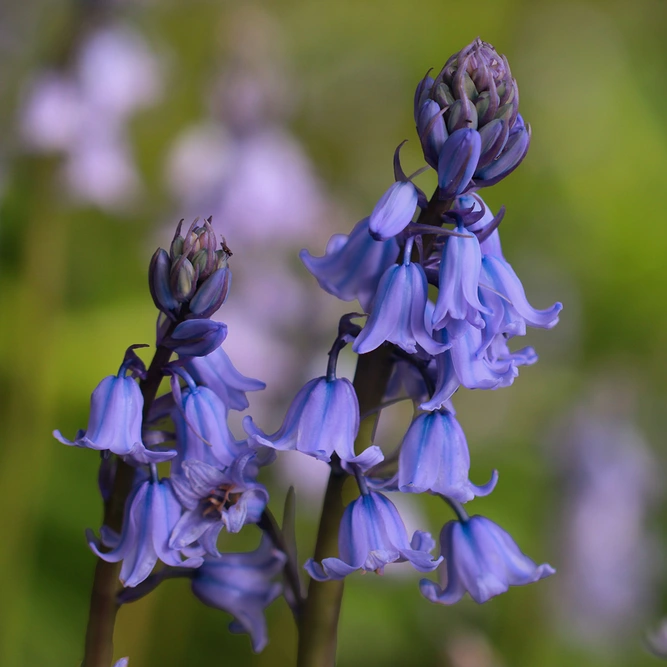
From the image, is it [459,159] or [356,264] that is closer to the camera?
[459,159]

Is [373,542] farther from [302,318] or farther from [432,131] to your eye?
[302,318]

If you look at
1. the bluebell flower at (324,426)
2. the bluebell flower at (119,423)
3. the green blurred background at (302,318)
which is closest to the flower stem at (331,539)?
the bluebell flower at (324,426)

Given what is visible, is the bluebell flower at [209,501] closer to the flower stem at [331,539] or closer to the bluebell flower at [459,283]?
the flower stem at [331,539]

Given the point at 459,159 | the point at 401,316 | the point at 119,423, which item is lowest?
the point at 119,423

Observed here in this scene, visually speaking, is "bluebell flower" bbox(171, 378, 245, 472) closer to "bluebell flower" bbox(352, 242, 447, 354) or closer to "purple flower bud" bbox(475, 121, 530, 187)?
"bluebell flower" bbox(352, 242, 447, 354)

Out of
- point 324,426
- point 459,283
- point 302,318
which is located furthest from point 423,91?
point 302,318

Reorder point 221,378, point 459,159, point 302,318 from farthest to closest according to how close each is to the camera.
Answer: point 302,318 < point 221,378 < point 459,159
